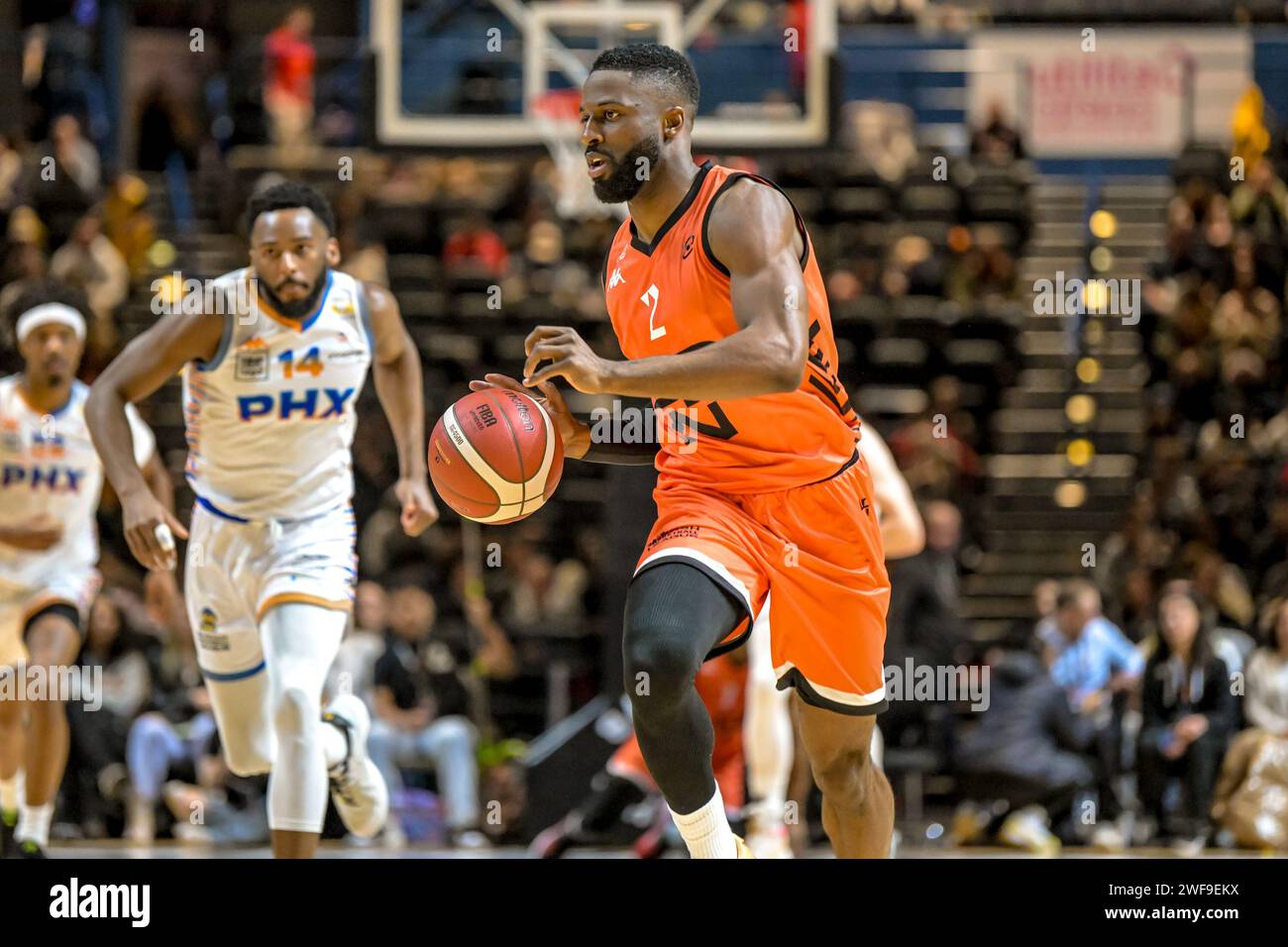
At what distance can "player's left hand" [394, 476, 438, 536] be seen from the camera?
18.6 feet

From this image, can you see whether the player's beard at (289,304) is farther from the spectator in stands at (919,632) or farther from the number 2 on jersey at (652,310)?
the spectator in stands at (919,632)

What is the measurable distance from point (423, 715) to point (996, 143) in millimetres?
8007

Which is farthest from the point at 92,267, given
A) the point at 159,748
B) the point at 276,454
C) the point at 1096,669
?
the point at 276,454

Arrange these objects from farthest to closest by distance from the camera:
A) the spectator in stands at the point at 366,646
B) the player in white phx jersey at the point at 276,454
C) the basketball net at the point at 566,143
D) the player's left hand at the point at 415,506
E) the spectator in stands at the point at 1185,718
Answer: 1. the basketball net at the point at 566,143
2. the spectator in stands at the point at 366,646
3. the spectator in stands at the point at 1185,718
4. the player's left hand at the point at 415,506
5. the player in white phx jersey at the point at 276,454

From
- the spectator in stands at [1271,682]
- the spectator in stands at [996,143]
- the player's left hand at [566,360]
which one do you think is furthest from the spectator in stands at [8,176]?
the player's left hand at [566,360]

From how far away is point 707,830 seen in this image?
4488 mm

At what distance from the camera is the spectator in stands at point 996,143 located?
14.9m

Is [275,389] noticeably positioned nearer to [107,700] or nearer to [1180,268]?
[107,700]

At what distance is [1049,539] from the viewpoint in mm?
12898

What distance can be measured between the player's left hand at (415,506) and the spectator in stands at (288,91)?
33.6 ft

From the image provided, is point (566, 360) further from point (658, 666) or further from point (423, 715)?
point (423, 715)

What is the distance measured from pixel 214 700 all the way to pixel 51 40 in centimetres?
1121

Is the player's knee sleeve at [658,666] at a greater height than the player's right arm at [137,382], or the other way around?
the player's right arm at [137,382]
